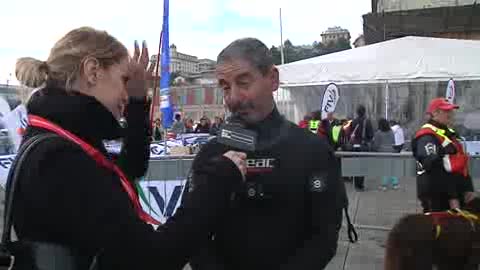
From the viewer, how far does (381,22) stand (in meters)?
28.6

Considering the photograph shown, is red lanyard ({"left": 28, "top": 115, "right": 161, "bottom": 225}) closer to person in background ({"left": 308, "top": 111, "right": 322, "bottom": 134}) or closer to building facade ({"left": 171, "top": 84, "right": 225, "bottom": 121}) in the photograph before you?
person in background ({"left": 308, "top": 111, "right": 322, "bottom": 134})

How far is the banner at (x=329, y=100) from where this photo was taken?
42.9 ft

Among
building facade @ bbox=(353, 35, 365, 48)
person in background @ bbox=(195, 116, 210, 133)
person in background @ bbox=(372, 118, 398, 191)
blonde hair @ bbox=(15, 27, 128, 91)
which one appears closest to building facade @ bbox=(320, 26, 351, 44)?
building facade @ bbox=(353, 35, 365, 48)

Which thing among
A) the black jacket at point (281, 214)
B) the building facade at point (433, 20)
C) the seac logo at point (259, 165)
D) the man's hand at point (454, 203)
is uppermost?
the building facade at point (433, 20)

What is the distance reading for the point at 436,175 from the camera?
5258 millimetres

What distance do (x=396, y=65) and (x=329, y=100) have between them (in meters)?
2.11

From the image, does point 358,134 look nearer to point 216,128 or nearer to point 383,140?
point 383,140

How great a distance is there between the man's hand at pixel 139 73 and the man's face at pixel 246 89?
0.30 metres

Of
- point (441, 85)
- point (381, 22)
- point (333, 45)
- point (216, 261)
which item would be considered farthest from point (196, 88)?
point (216, 261)

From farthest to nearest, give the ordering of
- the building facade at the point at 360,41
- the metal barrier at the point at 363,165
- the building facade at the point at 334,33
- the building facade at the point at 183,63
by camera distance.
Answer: the building facade at the point at 334,33 → the building facade at the point at 360,41 → the building facade at the point at 183,63 → the metal barrier at the point at 363,165

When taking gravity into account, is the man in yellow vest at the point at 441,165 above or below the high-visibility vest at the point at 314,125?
above

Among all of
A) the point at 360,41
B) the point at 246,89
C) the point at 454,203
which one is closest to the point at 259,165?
the point at 246,89

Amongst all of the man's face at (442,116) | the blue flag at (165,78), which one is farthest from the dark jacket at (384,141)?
the man's face at (442,116)

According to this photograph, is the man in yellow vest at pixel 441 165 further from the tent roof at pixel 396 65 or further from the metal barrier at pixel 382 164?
the tent roof at pixel 396 65
